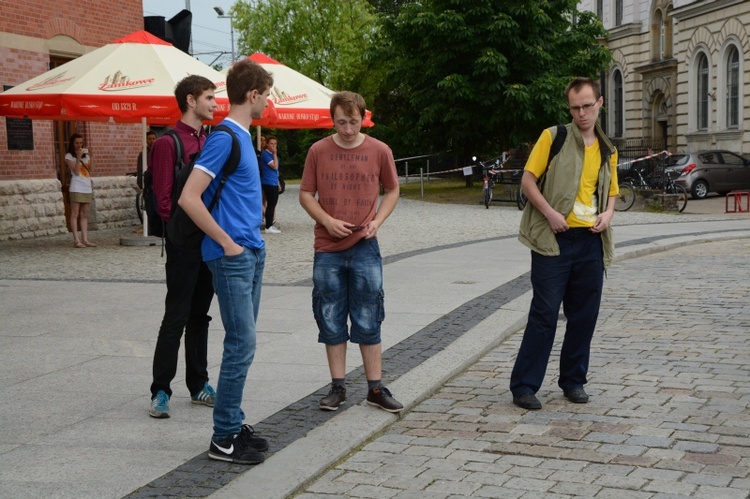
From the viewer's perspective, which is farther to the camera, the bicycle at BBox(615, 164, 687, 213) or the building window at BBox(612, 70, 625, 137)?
the building window at BBox(612, 70, 625, 137)

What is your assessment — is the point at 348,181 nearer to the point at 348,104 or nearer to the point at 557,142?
the point at 348,104

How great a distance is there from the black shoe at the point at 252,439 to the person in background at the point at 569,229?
1.69 meters

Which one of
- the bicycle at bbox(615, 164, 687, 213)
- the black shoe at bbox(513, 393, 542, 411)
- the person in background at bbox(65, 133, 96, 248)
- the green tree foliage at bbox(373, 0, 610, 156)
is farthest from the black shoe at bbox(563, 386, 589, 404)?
the green tree foliage at bbox(373, 0, 610, 156)

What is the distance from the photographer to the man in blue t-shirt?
184 inches

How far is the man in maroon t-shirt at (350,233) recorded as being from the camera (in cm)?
566

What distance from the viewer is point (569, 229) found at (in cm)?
584

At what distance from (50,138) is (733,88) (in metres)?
26.2

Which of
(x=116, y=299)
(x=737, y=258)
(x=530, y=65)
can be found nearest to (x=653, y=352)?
(x=116, y=299)

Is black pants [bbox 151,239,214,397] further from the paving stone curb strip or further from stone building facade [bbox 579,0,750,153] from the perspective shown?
stone building facade [bbox 579,0,750,153]

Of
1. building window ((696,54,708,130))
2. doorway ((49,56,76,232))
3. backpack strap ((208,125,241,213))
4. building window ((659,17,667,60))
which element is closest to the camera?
backpack strap ((208,125,241,213))

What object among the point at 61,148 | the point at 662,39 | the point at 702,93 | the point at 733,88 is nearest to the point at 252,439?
the point at 61,148

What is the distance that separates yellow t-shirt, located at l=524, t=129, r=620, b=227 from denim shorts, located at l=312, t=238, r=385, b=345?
1030mm

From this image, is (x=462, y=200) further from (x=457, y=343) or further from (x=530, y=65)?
(x=457, y=343)

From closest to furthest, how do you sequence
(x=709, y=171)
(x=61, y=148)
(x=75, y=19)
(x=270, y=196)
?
(x=270, y=196) < (x=75, y=19) < (x=61, y=148) < (x=709, y=171)
